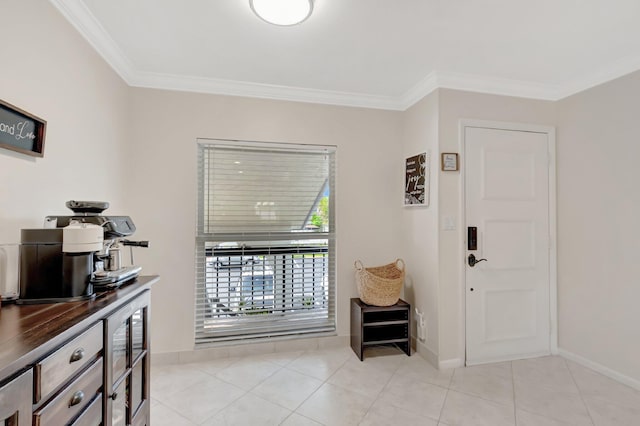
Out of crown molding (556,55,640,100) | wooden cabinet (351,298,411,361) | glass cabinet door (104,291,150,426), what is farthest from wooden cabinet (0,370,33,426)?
crown molding (556,55,640,100)

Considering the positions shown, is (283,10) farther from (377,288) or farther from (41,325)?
(377,288)

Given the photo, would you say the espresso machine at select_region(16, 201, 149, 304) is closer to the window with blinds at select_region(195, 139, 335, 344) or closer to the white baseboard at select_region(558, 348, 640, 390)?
the window with blinds at select_region(195, 139, 335, 344)

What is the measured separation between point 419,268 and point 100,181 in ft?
8.65

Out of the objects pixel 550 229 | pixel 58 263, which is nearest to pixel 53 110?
pixel 58 263

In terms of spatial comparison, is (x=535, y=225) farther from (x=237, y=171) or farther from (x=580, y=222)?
(x=237, y=171)

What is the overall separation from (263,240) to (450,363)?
1.92 meters

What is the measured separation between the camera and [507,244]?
8.66 feet

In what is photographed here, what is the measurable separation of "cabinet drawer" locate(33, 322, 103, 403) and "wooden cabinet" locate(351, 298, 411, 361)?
199cm

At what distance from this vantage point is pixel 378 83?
2676 mm

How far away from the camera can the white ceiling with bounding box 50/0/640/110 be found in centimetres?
171

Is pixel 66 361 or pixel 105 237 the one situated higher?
pixel 105 237

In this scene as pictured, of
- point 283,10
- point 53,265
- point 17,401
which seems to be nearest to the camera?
point 17,401

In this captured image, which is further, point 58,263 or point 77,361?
point 58,263

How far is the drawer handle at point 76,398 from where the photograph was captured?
0.96m
